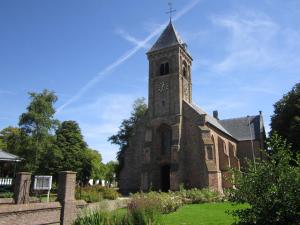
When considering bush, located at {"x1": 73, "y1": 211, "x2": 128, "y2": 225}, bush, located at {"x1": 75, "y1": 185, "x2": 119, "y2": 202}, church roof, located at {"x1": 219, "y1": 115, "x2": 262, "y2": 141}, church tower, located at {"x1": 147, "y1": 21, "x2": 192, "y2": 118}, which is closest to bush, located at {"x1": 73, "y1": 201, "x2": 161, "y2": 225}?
bush, located at {"x1": 73, "y1": 211, "x2": 128, "y2": 225}

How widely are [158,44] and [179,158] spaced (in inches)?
634

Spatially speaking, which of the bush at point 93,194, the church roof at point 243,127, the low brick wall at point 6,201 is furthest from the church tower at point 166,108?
the low brick wall at point 6,201

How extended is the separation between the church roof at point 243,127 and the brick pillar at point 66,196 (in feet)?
125

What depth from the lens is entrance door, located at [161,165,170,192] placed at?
3312 cm

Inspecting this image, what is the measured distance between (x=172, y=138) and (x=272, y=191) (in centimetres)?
2407

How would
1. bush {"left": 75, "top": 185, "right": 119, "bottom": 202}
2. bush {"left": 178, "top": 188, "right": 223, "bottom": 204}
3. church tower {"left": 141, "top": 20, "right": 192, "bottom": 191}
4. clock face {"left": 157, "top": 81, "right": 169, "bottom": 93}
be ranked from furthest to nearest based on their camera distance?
clock face {"left": 157, "top": 81, "right": 169, "bottom": 93} → church tower {"left": 141, "top": 20, "right": 192, "bottom": 191} → bush {"left": 178, "top": 188, "right": 223, "bottom": 204} → bush {"left": 75, "top": 185, "right": 119, "bottom": 202}

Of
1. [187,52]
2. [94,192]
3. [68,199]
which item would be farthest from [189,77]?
[68,199]

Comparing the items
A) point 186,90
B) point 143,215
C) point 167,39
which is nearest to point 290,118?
point 186,90

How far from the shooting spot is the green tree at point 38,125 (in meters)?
34.6

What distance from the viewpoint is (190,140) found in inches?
1283

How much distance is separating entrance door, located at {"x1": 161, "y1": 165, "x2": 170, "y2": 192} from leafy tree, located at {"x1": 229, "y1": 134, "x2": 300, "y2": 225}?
79.3ft

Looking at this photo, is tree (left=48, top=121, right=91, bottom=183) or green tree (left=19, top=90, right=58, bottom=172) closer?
green tree (left=19, top=90, right=58, bottom=172)

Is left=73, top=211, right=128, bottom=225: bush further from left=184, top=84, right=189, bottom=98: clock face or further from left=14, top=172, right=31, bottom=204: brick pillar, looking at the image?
left=184, top=84, right=189, bottom=98: clock face

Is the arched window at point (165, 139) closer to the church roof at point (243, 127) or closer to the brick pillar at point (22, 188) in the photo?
the church roof at point (243, 127)
